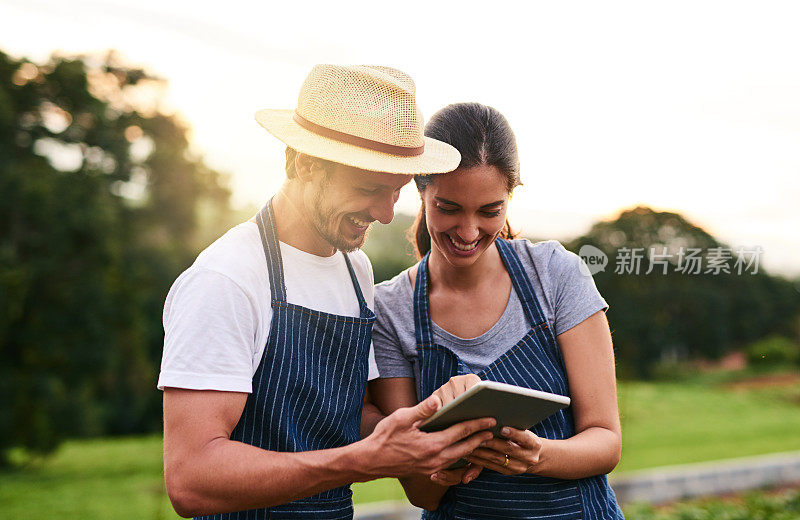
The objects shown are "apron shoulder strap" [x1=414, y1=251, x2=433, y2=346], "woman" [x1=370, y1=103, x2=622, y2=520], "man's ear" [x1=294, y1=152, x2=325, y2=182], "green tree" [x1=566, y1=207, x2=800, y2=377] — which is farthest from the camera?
"green tree" [x1=566, y1=207, x2=800, y2=377]

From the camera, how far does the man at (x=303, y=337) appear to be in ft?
5.52

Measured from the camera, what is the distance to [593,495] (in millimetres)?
2166

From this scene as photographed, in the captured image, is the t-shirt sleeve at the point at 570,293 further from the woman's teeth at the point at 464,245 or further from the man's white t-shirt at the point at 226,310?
the man's white t-shirt at the point at 226,310

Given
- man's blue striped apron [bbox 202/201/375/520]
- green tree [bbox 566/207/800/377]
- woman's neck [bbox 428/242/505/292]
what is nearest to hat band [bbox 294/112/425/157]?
man's blue striped apron [bbox 202/201/375/520]

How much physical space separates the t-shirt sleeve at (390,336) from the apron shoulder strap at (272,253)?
0.48 m

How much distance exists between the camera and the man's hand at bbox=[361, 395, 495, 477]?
1.76 meters

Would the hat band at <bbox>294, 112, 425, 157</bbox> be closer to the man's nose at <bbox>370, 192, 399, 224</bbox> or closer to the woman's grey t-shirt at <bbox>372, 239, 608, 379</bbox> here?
the man's nose at <bbox>370, 192, 399, 224</bbox>

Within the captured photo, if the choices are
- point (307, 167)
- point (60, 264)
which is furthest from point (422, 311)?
point (60, 264)

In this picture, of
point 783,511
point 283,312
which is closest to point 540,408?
point 283,312

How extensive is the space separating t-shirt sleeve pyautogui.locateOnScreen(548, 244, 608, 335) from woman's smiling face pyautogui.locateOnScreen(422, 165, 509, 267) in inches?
8.7

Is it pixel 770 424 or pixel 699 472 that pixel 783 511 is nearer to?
pixel 699 472

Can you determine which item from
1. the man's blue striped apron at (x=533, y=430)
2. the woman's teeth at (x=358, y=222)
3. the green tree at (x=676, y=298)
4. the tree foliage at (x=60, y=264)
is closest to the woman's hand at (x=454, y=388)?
the man's blue striped apron at (x=533, y=430)

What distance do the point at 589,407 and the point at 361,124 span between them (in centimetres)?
100

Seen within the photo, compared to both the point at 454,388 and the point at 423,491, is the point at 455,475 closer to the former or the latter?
the point at 423,491
